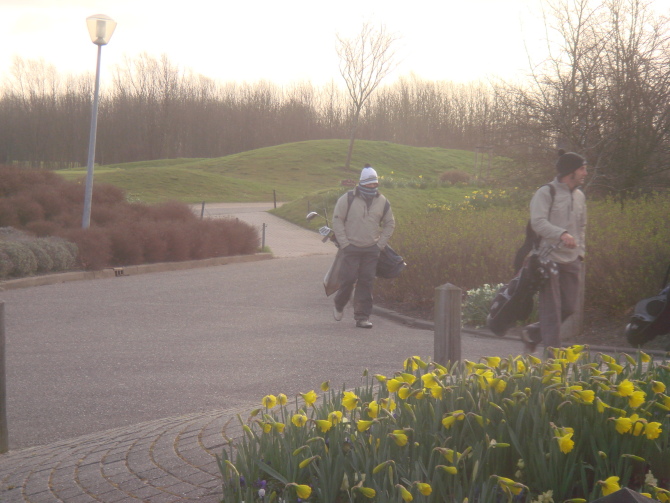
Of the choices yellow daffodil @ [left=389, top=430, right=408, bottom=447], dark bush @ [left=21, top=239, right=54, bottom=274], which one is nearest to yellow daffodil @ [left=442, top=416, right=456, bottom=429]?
yellow daffodil @ [left=389, top=430, right=408, bottom=447]

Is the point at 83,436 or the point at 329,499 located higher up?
the point at 329,499

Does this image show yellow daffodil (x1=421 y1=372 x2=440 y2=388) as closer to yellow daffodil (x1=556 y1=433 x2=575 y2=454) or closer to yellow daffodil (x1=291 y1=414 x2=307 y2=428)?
yellow daffodil (x1=291 y1=414 x2=307 y2=428)

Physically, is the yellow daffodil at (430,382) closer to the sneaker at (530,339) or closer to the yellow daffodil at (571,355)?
the yellow daffodil at (571,355)

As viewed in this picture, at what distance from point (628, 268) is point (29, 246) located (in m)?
10.7

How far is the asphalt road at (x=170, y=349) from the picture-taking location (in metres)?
5.77

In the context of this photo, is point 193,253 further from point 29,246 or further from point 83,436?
point 83,436

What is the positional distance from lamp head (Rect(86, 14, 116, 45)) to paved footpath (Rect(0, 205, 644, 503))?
19.2 feet

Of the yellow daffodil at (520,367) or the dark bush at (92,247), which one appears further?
the dark bush at (92,247)

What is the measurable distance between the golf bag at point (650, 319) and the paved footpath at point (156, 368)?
184 cm

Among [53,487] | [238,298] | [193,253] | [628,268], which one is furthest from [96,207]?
[53,487]

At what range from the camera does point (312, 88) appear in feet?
303

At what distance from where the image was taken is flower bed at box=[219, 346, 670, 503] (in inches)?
108

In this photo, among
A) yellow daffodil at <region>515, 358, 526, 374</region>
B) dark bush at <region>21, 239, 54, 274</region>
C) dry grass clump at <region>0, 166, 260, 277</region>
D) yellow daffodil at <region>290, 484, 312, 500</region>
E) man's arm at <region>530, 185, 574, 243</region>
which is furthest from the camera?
dry grass clump at <region>0, 166, 260, 277</region>

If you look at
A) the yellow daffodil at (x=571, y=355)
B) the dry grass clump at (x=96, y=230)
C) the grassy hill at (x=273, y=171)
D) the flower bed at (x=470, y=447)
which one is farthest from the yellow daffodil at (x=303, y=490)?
the grassy hill at (x=273, y=171)
